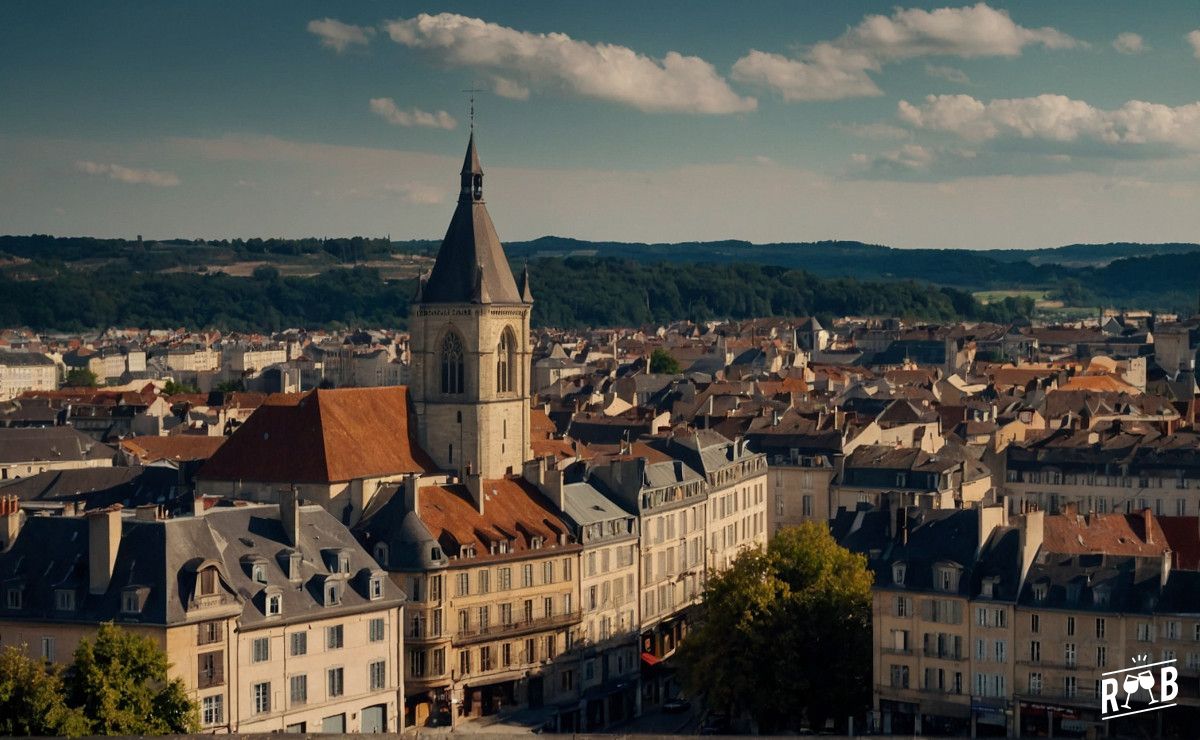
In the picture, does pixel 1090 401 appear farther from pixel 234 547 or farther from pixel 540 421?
pixel 234 547

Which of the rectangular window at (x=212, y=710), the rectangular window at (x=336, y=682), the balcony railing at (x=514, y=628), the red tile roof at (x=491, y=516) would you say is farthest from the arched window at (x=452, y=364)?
the rectangular window at (x=212, y=710)

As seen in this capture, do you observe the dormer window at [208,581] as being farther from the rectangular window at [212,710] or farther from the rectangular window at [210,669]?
the rectangular window at [212,710]

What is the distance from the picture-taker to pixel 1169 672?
224 ft

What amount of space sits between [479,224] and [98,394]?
280 ft

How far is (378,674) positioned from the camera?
71.1 m

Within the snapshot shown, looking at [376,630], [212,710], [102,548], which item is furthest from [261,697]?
[102,548]

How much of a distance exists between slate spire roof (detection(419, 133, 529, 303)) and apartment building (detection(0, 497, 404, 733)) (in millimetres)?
23620

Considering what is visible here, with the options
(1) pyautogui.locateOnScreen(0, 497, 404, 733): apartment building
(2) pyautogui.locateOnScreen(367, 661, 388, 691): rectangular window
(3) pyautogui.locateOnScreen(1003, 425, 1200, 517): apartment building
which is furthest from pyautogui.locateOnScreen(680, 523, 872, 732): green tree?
(3) pyautogui.locateOnScreen(1003, 425, 1200, 517): apartment building

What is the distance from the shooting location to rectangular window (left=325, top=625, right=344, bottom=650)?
69.3 m

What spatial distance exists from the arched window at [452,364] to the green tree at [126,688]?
34652 mm

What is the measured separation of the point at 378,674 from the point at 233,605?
6.58m

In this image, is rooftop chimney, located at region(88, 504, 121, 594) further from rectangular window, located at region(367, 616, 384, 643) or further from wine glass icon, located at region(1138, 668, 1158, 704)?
wine glass icon, located at region(1138, 668, 1158, 704)

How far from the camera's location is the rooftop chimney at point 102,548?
218 ft

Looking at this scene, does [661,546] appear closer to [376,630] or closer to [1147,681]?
[376,630]
